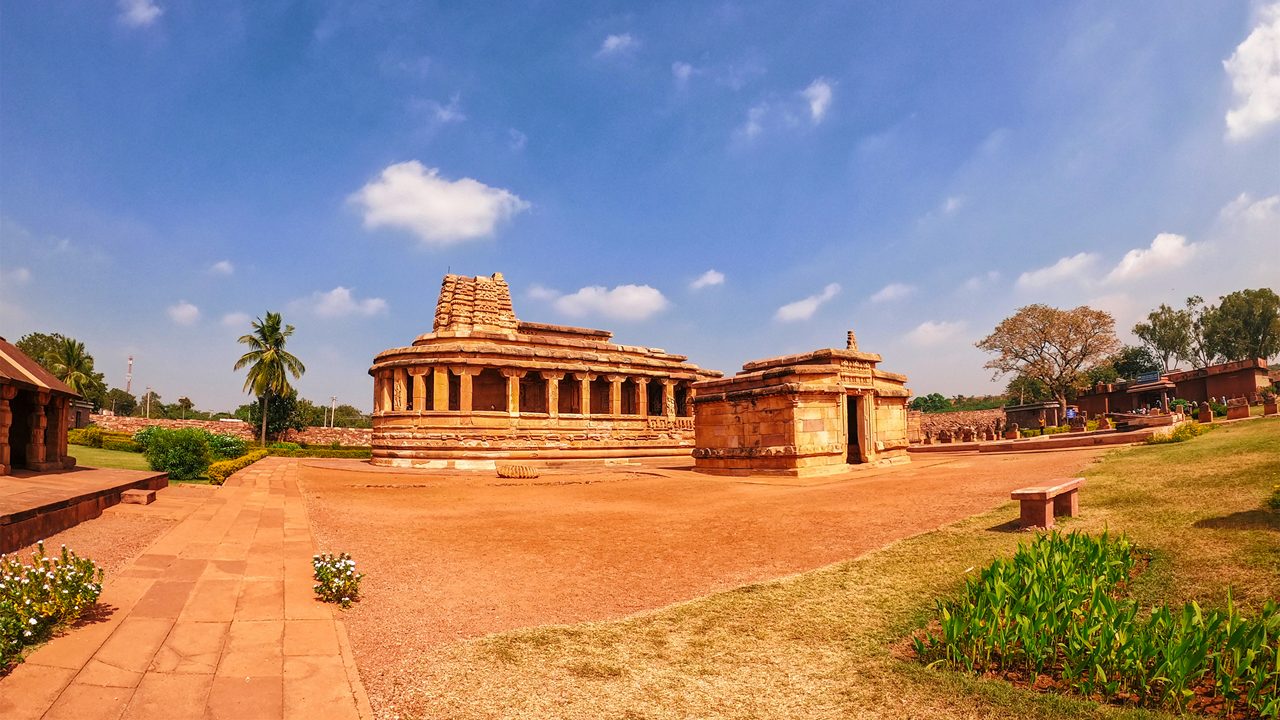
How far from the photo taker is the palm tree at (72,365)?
4838cm

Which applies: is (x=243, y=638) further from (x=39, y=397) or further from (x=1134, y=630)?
(x=39, y=397)

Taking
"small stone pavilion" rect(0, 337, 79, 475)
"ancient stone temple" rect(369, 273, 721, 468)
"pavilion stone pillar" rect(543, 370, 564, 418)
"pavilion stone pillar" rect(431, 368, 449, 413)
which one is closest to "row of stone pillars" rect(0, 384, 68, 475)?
"small stone pavilion" rect(0, 337, 79, 475)

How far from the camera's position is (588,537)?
10359 millimetres

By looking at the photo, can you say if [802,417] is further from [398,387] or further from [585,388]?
[398,387]

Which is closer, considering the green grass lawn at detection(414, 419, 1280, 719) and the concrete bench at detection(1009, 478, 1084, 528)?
the green grass lawn at detection(414, 419, 1280, 719)

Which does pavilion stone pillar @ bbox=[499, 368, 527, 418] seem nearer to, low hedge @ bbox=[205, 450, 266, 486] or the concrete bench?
low hedge @ bbox=[205, 450, 266, 486]

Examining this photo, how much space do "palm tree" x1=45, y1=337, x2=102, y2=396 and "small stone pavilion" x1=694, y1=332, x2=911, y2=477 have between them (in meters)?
51.0

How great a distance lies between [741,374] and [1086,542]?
603 inches

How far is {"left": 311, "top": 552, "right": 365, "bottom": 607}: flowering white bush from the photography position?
660 cm

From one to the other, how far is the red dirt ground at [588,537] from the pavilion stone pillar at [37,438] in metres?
5.32

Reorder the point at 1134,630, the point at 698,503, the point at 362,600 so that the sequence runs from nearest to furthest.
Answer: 1. the point at 1134,630
2. the point at 362,600
3. the point at 698,503

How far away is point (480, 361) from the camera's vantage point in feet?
93.1

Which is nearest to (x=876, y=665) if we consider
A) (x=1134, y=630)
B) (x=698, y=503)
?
(x=1134, y=630)

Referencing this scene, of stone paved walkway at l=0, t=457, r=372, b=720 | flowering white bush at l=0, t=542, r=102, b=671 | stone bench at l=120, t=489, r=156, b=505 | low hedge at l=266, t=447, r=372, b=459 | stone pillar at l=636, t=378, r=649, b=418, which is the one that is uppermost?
stone pillar at l=636, t=378, r=649, b=418
